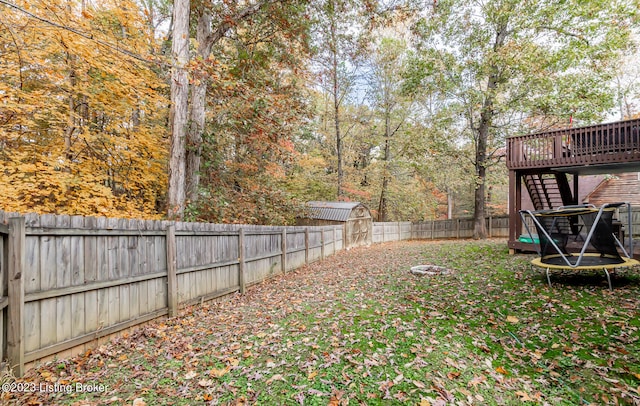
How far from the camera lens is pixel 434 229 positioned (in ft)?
66.8

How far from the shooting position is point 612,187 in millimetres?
16500

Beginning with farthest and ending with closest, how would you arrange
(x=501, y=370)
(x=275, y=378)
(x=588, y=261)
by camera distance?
(x=588, y=261)
(x=501, y=370)
(x=275, y=378)

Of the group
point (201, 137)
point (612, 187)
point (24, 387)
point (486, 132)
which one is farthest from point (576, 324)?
point (612, 187)

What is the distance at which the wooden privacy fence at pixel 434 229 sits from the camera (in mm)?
18203

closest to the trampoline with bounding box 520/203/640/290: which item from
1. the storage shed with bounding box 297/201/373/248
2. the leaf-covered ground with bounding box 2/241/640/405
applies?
the leaf-covered ground with bounding box 2/241/640/405

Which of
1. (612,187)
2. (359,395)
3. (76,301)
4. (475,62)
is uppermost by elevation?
(475,62)

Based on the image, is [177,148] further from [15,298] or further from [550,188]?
[550,188]

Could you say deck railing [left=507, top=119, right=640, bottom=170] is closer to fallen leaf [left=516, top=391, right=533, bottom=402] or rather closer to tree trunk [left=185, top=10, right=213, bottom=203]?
fallen leaf [left=516, top=391, right=533, bottom=402]

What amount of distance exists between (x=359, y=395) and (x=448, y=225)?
19.6m

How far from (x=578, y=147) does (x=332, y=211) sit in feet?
34.4

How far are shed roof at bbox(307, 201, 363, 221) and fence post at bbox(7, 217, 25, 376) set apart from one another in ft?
42.4

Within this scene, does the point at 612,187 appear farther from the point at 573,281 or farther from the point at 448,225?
the point at 573,281

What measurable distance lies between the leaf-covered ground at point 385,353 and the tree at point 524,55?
35.1 feet

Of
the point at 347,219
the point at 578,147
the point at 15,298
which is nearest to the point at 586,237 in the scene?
the point at 578,147
